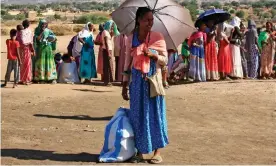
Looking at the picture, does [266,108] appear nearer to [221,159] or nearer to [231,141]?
[231,141]

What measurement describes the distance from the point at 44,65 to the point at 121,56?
2042 mm

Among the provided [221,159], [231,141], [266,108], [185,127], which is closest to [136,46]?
[221,159]

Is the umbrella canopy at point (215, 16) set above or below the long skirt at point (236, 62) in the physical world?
above

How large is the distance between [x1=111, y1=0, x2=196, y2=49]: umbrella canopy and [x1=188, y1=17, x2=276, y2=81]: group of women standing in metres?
7.39

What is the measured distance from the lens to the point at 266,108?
12227 mm

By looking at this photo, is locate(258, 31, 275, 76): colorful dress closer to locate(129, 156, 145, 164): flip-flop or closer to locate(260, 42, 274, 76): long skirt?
locate(260, 42, 274, 76): long skirt

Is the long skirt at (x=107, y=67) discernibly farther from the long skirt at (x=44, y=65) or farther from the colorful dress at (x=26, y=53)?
the colorful dress at (x=26, y=53)

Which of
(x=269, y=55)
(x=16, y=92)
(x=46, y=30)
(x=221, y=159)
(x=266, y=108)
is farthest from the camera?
(x=269, y=55)

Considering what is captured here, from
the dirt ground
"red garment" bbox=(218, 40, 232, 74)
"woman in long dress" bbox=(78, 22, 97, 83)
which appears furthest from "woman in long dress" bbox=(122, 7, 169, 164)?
"red garment" bbox=(218, 40, 232, 74)

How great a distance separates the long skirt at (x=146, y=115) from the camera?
7559 millimetres

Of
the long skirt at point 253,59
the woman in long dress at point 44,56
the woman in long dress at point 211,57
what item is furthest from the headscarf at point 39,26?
the long skirt at point 253,59

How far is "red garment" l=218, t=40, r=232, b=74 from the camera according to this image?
16.9 meters

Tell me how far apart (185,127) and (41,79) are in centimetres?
653

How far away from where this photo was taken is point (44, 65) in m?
16.0
